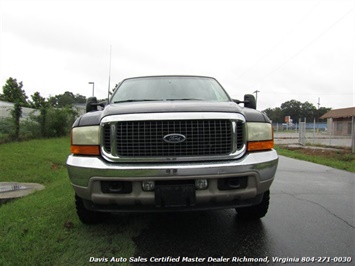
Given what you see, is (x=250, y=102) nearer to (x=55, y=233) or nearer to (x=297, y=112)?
(x=55, y=233)

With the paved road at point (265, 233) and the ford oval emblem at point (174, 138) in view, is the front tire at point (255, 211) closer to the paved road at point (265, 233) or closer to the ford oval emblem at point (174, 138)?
the paved road at point (265, 233)

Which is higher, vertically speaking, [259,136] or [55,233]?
[259,136]

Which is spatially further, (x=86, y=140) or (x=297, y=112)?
(x=297, y=112)

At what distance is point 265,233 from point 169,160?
1421 mm

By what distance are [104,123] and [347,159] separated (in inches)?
386

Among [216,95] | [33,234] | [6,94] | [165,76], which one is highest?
[6,94]

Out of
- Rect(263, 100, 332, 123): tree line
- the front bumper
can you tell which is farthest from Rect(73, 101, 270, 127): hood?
Rect(263, 100, 332, 123): tree line

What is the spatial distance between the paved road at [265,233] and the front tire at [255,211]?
8cm

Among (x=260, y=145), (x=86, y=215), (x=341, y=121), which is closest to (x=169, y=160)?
(x=260, y=145)

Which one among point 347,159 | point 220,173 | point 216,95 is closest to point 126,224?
point 220,173

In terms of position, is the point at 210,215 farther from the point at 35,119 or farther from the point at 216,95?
the point at 35,119

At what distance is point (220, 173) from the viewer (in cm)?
242

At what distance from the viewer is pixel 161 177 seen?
2396 millimetres

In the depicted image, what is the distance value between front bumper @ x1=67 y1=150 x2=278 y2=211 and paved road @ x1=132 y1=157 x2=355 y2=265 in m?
0.46
